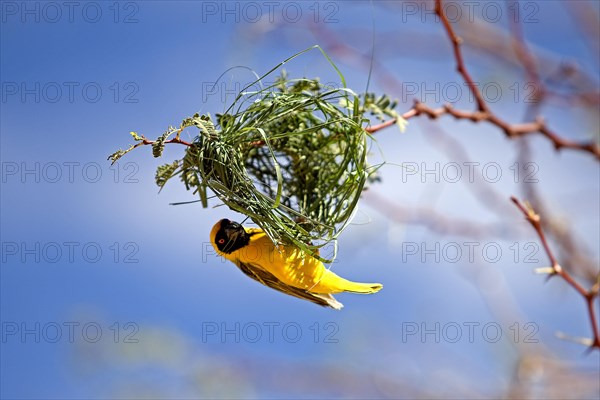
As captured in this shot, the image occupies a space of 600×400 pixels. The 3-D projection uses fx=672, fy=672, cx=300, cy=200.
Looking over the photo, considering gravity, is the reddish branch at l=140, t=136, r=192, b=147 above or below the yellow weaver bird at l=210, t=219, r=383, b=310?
above

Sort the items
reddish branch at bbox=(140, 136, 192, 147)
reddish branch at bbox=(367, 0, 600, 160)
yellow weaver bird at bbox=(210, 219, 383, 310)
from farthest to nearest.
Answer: yellow weaver bird at bbox=(210, 219, 383, 310)
reddish branch at bbox=(140, 136, 192, 147)
reddish branch at bbox=(367, 0, 600, 160)

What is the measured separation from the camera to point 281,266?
1802mm

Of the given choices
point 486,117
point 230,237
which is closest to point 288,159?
point 230,237

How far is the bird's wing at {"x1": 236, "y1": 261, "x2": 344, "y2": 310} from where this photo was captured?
6.10ft

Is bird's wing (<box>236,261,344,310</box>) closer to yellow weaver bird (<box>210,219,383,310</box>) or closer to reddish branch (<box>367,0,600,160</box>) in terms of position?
yellow weaver bird (<box>210,219,383,310</box>)

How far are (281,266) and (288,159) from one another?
33cm

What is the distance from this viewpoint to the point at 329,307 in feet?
6.16

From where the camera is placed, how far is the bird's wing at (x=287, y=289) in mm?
1858

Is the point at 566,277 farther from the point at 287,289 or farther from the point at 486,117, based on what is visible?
the point at 287,289

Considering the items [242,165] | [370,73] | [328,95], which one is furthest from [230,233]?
[370,73]

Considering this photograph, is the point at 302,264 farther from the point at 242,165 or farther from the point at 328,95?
the point at 328,95

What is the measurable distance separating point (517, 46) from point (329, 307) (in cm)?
90

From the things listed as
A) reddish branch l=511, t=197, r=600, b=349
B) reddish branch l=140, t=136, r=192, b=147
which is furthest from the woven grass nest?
reddish branch l=511, t=197, r=600, b=349

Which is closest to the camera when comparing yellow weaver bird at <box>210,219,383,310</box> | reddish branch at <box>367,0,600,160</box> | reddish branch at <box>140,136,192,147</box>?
reddish branch at <box>367,0,600,160</box>
